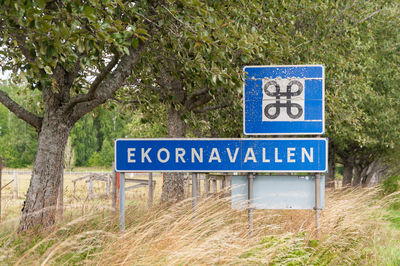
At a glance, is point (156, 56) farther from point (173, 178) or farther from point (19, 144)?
point (19, 144)

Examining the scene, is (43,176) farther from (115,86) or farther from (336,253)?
(336,253)

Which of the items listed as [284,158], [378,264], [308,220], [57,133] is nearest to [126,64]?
[57,133]

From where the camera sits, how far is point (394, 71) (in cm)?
2164

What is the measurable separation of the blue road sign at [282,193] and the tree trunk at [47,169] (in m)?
2.74

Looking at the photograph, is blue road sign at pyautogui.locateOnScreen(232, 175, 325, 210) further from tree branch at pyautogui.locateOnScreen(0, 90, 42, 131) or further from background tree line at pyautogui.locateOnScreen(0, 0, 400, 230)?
tree branch at pyautogui.locateOnScreen(0, 90, 42, 131)

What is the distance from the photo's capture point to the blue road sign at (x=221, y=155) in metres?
7.00

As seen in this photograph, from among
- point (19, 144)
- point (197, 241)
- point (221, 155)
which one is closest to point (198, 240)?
point (197, 241)

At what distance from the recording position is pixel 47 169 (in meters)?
7.59

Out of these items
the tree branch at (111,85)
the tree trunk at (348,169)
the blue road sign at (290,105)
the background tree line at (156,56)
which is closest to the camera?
the background tree line at (156,56)

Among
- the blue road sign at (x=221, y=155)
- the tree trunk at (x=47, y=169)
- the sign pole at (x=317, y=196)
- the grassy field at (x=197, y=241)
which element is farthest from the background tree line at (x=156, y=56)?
the sign pole at (x=317, y=196)

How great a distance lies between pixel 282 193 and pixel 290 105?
1.27 meters

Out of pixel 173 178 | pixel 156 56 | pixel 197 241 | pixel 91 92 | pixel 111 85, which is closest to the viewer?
pixel 197 241

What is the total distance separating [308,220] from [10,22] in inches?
207

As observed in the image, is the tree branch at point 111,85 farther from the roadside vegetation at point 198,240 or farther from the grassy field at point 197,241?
the roadside vegetation at point 198,240
